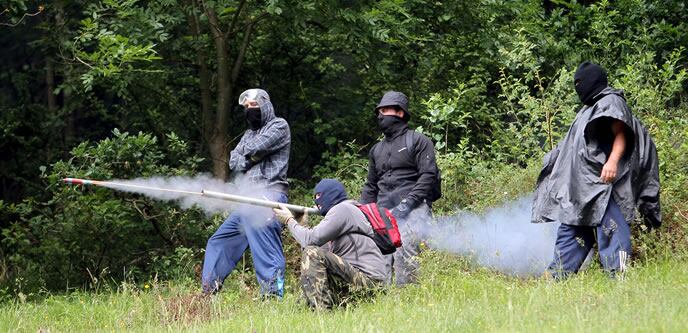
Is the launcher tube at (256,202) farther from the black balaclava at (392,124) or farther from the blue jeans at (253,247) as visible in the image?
the black balaclava at (392,124)

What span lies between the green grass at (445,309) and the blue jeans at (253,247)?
8.8 inches

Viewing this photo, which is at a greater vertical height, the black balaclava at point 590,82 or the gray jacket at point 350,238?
the black balaclava at point 590,82

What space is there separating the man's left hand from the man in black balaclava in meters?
1.86

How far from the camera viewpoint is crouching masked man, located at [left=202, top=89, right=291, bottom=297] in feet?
31.9

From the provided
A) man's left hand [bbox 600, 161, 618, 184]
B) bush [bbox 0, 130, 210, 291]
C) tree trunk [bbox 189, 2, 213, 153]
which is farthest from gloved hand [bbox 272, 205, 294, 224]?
tree trunk [bbox 189, 2, 213, 153]

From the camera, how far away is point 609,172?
8172 mm

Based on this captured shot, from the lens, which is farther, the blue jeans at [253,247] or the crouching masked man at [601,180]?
the blue jeans at [253,247]

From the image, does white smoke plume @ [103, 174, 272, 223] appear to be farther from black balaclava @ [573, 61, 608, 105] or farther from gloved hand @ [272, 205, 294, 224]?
black balaclava @ [573, 61, 608, 105]

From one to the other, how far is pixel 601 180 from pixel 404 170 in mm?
2100

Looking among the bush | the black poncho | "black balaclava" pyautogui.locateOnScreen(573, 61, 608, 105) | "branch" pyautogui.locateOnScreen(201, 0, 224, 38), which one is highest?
"branch" pyautogui.locateOnScreen(201, 0, 224, 38)

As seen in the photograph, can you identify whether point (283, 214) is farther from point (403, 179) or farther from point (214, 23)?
point (214, 23)

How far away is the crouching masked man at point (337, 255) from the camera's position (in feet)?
26.7

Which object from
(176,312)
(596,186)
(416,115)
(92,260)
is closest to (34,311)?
(176,312)

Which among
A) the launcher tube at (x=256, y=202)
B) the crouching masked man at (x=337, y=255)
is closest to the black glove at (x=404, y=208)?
the launcher tube at (x=256, y=202)
